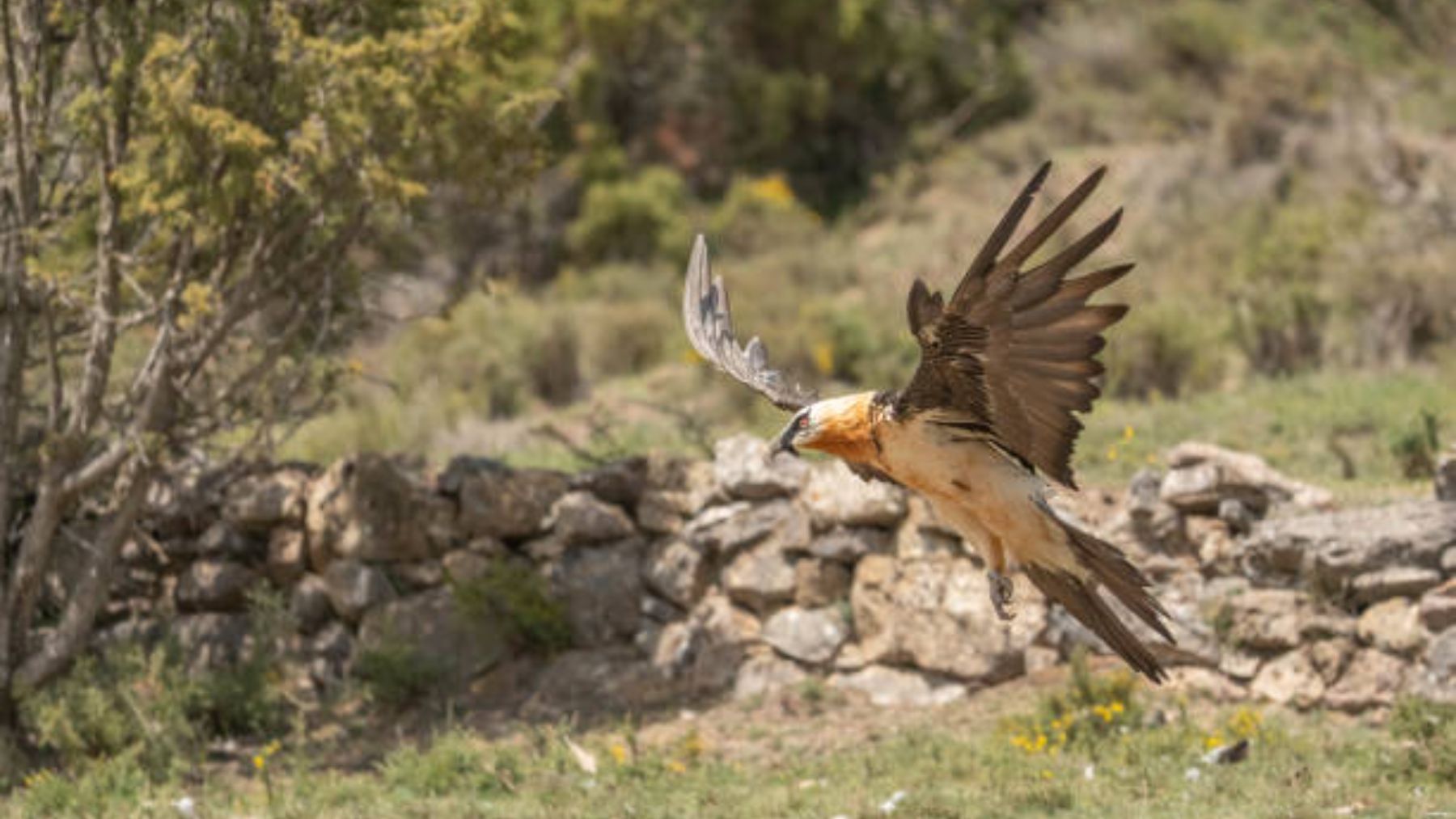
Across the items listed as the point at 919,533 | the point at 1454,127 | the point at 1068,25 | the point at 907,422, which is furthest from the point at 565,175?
the point at 907,422

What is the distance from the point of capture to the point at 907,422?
5742 mm

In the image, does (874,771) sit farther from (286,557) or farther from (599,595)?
(286,557)

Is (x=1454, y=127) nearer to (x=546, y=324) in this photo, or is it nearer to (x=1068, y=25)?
(x=1068, y=25)

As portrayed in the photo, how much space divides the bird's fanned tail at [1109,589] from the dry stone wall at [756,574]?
298 centimetres

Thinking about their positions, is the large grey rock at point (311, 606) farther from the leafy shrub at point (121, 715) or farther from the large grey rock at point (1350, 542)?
the large grey rock at point (1350, 542)

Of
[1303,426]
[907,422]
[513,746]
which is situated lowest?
[513,746]

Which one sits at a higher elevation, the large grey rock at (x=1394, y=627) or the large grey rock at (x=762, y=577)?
the large grey rock at (x=1394, y=627)

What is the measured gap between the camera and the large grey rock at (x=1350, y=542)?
29.0 ft

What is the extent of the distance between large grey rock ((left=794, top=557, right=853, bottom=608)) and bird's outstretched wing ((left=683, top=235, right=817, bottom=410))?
346 centimetres

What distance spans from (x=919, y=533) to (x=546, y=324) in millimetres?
6580

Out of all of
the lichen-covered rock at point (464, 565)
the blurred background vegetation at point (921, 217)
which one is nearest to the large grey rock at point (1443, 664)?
the blurred background vegetation at point (921, 217)

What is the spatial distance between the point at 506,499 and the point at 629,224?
10059 millimetres

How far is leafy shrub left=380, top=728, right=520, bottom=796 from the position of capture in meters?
8.52

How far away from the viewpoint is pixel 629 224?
20.4 m
